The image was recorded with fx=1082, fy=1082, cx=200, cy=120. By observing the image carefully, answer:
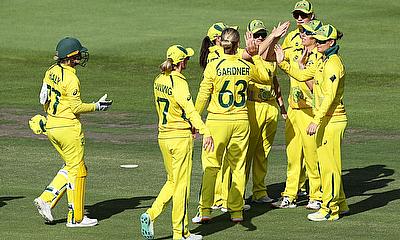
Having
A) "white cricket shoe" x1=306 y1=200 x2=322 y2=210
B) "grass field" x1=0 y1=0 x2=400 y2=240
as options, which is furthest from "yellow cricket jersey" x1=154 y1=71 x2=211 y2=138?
"white cricket shoe" x1=306 y1=200 x2=322 y2=210

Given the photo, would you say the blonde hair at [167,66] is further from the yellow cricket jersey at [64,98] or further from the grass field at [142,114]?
the grass field at [142,114]

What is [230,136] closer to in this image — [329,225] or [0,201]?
[329,225]

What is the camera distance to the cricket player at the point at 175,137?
13500 mm

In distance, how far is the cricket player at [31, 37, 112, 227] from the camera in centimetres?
1453

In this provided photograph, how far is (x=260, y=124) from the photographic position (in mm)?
15906

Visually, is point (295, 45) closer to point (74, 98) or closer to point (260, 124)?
point (260, 124)

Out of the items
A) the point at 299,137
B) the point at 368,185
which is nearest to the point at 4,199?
the point at 299,137

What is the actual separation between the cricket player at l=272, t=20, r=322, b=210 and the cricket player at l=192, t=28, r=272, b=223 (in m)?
1.36

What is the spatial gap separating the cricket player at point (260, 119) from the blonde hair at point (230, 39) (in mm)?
1237

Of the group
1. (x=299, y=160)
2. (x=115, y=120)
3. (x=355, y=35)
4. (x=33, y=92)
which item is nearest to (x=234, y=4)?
(x=355, y=35)

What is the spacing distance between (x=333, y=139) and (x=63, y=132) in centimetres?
371

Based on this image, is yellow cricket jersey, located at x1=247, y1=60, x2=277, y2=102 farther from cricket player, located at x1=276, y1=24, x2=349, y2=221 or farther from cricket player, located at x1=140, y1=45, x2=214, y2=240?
cricket player, located at x1=140, y1=45, x2=214, y2=240

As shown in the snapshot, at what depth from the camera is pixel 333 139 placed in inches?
589

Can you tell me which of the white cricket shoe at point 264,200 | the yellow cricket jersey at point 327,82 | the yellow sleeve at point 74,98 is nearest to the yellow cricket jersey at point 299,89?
the yellow cricket jersey at point 327,82
